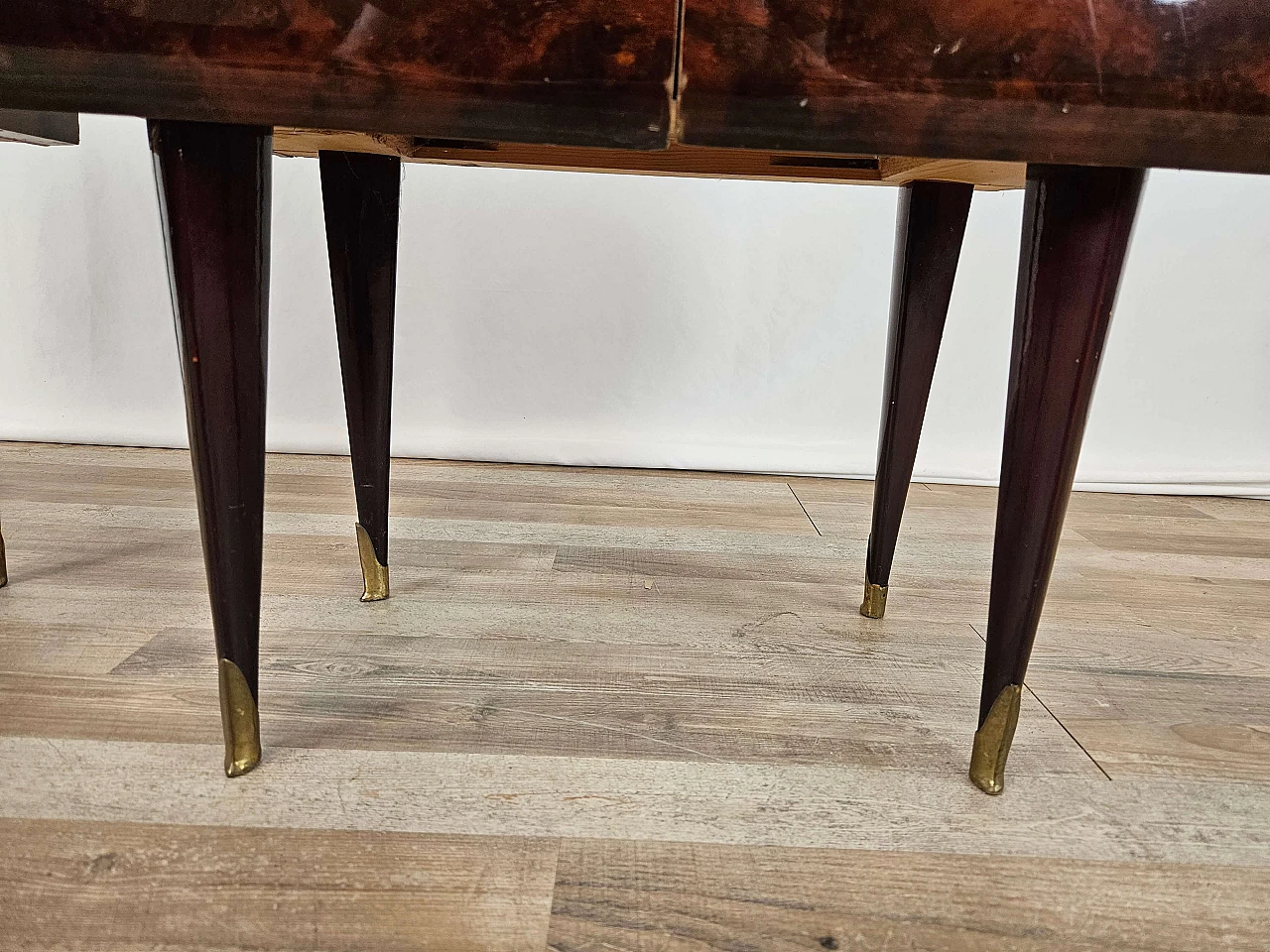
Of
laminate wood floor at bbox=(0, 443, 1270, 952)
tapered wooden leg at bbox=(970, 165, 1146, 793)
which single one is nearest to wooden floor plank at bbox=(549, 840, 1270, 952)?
laminate wood floor at bbox=(0, 443, 1270, 952)

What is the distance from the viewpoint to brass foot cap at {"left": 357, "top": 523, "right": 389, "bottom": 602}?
3.14ft

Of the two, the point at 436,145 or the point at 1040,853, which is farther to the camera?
the point at 436,145

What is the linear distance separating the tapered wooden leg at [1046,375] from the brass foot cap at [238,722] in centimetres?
49

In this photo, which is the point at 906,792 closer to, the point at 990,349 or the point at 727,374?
the point at 727,374

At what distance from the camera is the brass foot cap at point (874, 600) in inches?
38.9

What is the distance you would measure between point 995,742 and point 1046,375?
25cm

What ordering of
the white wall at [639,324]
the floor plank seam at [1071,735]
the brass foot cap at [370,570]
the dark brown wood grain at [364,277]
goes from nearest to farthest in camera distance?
1. the floor plank seam at [1071,735]
2. the dark brown wood grain at [364,277]
3. the brass foot cap at [370,570]
4. the white wall at [639,324]

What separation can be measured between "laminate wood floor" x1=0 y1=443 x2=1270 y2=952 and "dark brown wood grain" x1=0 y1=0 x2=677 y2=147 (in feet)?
1.33

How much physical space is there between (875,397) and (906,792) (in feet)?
4.12

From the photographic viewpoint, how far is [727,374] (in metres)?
1.79

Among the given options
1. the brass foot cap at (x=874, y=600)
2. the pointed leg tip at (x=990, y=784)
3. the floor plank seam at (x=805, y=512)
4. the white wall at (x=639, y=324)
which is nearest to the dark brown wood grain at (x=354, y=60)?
the pointed leg tip at (x=990, y=784)

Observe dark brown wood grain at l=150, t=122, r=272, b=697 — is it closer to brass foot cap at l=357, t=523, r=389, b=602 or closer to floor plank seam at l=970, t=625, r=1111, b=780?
brass foot cap at l=357, t=523, r=389, b=602

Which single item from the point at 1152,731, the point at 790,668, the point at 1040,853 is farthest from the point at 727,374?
the point at 1040,853

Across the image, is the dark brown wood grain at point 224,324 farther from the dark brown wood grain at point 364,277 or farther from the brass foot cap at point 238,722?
the dark brown wood grain at point 364,277
